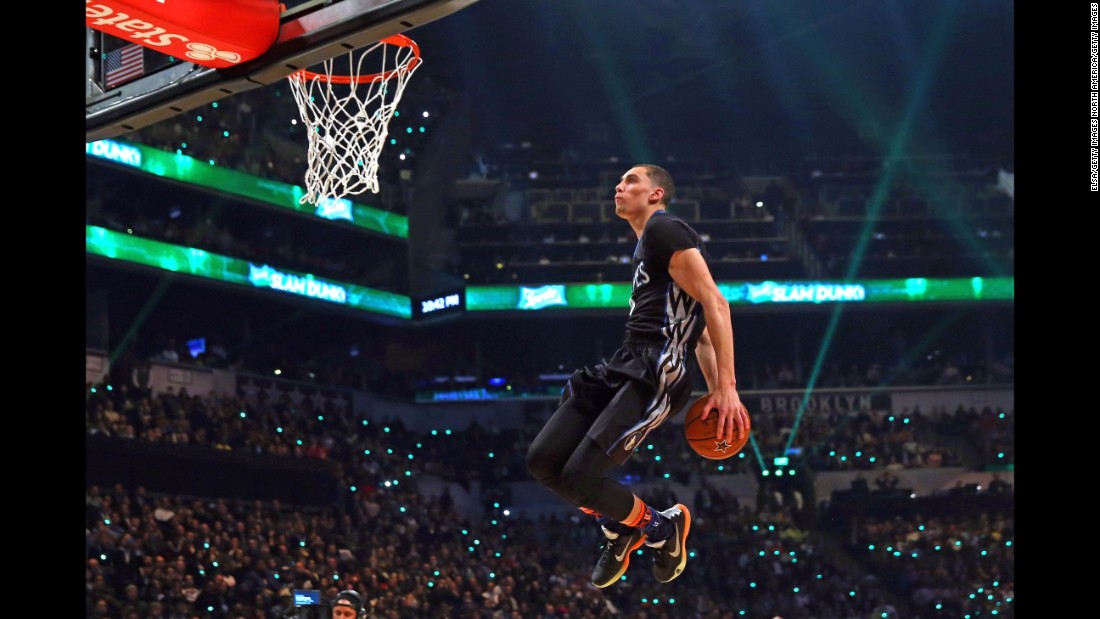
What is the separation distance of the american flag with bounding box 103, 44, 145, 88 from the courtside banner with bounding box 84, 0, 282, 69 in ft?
2.13

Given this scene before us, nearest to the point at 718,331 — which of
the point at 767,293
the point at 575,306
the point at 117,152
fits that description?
the point at 117,152

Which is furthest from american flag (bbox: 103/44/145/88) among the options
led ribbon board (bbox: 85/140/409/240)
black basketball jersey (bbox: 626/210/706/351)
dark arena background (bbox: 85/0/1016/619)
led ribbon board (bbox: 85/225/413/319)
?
led ribbon board (bbox: 85/225/413/319)

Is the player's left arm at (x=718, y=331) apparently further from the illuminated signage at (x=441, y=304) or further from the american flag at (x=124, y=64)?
the illuminated signage at (x=441, y=304)

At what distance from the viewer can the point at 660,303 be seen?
6664 millimetres

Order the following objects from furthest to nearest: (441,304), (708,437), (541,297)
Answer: (541,297)
(441,304)
(708,437)

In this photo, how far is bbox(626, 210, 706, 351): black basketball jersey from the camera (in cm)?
651

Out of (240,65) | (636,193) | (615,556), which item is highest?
(240,65)

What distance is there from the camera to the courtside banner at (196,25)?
7.32 meters

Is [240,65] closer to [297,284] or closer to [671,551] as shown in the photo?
[671,551]

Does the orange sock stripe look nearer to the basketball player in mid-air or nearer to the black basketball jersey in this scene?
the basketball player in mid-air

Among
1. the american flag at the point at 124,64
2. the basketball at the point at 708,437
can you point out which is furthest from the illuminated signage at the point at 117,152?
the basketball at the point at 708,437

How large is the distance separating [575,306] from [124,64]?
24.8 metres
